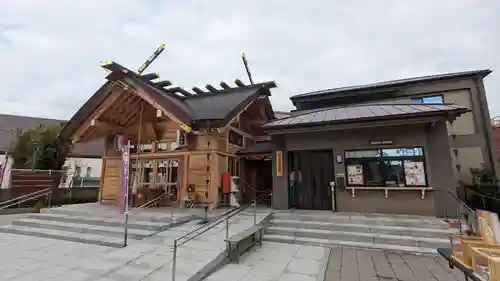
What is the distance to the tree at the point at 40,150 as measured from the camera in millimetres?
15180

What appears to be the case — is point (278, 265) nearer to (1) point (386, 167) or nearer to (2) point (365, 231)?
(2) point (365, 231)

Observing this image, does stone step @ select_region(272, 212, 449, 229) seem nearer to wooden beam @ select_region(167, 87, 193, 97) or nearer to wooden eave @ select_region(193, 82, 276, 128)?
wooden eave @ select_region(193, 82, 276, 128)

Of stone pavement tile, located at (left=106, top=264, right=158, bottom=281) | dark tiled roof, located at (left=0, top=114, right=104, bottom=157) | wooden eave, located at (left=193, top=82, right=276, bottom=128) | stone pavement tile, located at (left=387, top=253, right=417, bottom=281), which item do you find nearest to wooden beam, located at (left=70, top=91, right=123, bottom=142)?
wooden eave, located at (left=193, top=82, right=276, bottom=128)

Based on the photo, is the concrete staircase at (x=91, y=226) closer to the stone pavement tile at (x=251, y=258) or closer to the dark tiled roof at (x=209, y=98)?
the stone pavement tile at (x=251, y=258)

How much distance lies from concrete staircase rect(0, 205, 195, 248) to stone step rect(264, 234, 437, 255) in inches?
111

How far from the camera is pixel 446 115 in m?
7.28

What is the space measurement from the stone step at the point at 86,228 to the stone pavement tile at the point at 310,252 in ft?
12.1

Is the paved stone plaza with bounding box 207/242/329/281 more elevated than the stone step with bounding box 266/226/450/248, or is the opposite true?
the stone step with bounding box 266/226/450/248

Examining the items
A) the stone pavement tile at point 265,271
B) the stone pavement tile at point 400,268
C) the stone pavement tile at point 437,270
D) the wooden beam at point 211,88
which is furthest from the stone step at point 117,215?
the wooden beam at point 211,88

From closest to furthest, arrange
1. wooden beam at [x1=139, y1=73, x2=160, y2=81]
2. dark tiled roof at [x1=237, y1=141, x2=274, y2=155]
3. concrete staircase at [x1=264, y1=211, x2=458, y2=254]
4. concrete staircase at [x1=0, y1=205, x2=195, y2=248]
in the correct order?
concrete staircase at [x1=264, y1=211, x2=458, y2=254], concrete staircase at [x1=0, y1=205, x2=195, y2=248], wooden beam at [x1=139, y1=73, x2=160, y2=81], dark tiled roof at [x1=237, y1=141, x2=274, y2=155]

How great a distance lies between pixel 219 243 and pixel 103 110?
7.61 meters

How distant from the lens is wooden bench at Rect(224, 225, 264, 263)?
526 centimetres

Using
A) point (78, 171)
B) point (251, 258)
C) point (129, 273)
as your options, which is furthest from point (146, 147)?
point (78, 171)

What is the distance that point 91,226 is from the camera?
7.46m
